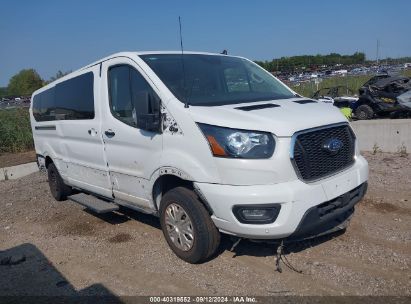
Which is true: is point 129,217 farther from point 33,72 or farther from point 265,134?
point 33,72

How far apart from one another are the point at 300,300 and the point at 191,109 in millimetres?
1889

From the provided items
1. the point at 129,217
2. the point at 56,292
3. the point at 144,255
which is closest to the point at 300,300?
the point at 144,255

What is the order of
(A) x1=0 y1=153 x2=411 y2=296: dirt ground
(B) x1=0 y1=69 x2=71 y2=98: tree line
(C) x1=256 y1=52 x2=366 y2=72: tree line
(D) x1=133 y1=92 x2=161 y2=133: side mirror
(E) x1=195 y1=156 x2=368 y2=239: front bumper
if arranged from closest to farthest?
1. (E) x1=195 y1=156 x2=368 y2=239: front bumper
2. (A) x1=0 y1=153 x2=411 y2=296: dirt ground
3. (D) x1=133 y1=92 x2=161 y2=133: side mirror
4. (C) x1=256 y1=52 x2=366 y2=72: tree line
5. (B) x1=0 y1=69 x2=71 y2=98: tree line

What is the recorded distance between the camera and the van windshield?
4.27 metres

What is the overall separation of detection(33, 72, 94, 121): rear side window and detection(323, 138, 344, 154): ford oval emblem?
2.94 m

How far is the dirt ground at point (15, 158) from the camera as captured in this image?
12.1m

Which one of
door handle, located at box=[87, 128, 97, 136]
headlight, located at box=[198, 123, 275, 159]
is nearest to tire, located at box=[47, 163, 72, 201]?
door handle, located at box=[87, 128, 97, 136]

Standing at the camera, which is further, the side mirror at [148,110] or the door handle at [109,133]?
the door handle at [109,133]

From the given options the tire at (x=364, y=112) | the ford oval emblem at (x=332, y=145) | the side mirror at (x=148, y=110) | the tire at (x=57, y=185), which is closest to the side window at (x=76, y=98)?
the tire at (x=57, y=185)

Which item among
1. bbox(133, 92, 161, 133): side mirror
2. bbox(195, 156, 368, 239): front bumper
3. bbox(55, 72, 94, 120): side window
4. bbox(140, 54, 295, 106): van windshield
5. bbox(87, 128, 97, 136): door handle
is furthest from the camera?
bbox(55, 72, 94, 120): side window

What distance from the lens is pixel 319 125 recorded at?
12.7 feet

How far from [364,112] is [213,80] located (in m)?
12.2

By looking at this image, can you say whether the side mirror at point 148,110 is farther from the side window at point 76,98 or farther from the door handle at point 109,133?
the side window at point 76,98

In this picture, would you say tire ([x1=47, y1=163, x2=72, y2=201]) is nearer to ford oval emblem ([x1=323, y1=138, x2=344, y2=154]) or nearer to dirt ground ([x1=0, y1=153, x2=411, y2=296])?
dirt ground ([x1=0, y1=153, x2=411, y2=296])
